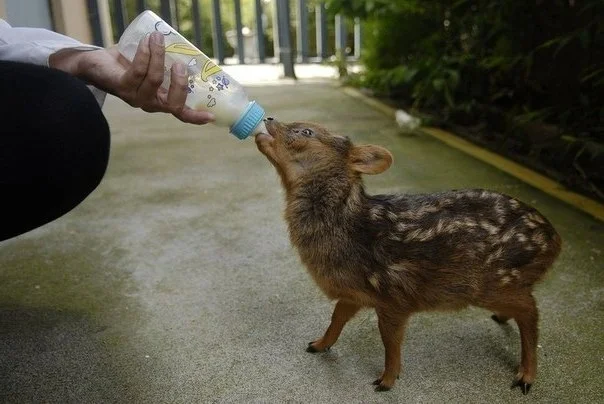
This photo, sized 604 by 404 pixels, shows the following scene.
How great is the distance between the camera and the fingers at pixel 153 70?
1.66 metres

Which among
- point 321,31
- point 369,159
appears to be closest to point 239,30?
point 321,31

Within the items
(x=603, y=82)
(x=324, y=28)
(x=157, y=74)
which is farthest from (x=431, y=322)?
(x=324, y=28)

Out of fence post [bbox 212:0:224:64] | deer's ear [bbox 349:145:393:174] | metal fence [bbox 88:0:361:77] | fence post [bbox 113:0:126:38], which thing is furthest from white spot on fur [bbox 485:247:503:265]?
fence post [bbox 212:0:224:64]

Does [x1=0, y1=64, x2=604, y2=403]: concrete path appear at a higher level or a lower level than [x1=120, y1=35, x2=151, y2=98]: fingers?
lower

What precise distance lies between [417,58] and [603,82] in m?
3.01

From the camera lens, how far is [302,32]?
10703 mm

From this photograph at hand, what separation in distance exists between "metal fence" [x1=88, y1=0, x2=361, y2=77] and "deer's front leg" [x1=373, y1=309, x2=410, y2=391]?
7088 millimetres

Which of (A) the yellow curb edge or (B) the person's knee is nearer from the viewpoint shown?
(B) the person's knee

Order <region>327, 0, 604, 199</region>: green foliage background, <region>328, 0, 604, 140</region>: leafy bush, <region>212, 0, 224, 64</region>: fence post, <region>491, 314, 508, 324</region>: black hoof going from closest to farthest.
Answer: <region>491, 314, 508, 324</region>: black hoof → <region>327, 0, 604, 199</region>: green foliage background → <region>328, 0, 604, 140</region>: leafy bush → <region>212, 0, 224, 64</region>: fence post

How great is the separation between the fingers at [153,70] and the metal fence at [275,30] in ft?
21.5

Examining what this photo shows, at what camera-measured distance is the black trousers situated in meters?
1.37

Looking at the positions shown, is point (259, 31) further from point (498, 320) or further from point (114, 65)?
point (498, 320)

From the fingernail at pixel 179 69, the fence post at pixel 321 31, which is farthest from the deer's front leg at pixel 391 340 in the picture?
the fence post at pixel 321 31

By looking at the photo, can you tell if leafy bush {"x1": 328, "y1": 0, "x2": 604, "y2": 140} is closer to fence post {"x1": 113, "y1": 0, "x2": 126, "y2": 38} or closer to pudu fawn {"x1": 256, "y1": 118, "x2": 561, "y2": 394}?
pudu fawn {"x1": 256, "y1": 118, "x2": 561, "y2": 394}
